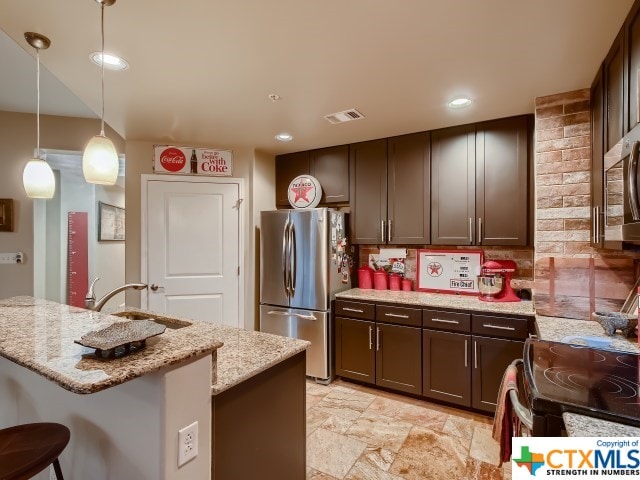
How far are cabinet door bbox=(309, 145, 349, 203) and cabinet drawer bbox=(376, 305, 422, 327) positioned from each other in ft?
4.03

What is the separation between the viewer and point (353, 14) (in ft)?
4.87

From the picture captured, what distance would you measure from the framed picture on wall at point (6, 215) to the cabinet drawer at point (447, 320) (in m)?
4.18

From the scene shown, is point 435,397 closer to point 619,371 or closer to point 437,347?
point 437,347

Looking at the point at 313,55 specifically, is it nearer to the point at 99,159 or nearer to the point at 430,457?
the point at 99,159

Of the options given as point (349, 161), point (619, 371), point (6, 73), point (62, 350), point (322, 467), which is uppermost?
point (6, 73)

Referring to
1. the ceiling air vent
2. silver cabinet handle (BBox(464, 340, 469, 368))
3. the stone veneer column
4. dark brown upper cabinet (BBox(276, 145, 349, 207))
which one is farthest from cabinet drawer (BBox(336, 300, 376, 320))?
the ceiling air vent

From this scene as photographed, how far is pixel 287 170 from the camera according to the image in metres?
3.91

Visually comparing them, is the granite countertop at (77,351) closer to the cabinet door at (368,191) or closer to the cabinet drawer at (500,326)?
the cabinet drawer at (500,326)

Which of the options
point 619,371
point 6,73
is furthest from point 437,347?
point 6,73

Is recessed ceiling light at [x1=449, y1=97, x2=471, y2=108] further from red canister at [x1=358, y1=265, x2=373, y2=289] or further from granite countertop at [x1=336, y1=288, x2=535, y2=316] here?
red canister at [x1=358, y1=265, x2=373, y2=289]

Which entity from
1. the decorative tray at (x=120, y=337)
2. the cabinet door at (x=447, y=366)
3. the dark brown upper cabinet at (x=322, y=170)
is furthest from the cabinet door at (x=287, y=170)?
the decorative tray at (x=120, y=337)

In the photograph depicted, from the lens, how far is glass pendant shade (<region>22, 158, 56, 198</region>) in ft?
5.82

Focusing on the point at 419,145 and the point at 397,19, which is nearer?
the point at 397,19

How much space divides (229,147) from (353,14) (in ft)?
7.94
